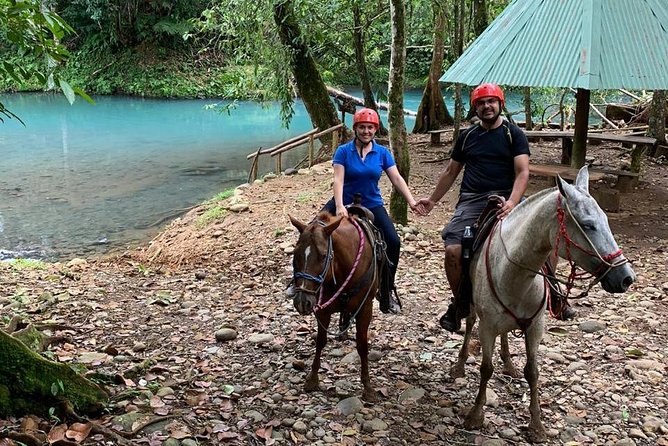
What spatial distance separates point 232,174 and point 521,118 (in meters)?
11.9

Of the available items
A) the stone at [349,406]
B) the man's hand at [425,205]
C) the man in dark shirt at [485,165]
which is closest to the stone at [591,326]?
the man in dark shirt at [485,165]

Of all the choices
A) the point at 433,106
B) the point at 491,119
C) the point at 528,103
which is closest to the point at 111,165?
the point at 433,106

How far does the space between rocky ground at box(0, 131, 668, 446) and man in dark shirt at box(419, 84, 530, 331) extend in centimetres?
92

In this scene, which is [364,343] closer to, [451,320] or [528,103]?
[451,320]

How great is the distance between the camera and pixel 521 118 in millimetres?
24297

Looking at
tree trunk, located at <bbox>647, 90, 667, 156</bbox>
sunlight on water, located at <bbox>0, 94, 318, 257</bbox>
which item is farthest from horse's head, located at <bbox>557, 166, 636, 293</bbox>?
tree trunk, located at <bbox>647, 90, 667, 156</bbox>

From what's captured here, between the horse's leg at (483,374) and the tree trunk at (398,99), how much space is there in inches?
192

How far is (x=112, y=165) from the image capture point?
20.8 metres

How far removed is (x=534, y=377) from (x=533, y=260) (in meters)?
0.93

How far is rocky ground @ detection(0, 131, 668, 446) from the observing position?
4199mm

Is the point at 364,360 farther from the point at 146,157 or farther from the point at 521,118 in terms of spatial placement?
the point at 521,118

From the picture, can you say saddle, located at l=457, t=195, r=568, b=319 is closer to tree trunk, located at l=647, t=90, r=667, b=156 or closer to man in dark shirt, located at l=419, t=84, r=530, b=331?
man in dark shirt, located at l=419, t=84, r=530, b=331

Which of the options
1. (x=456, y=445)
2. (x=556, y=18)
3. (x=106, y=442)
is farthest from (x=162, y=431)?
(x=556, y=18)

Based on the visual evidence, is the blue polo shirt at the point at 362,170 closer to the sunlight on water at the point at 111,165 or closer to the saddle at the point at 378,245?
the saddle at the point at 378,245
